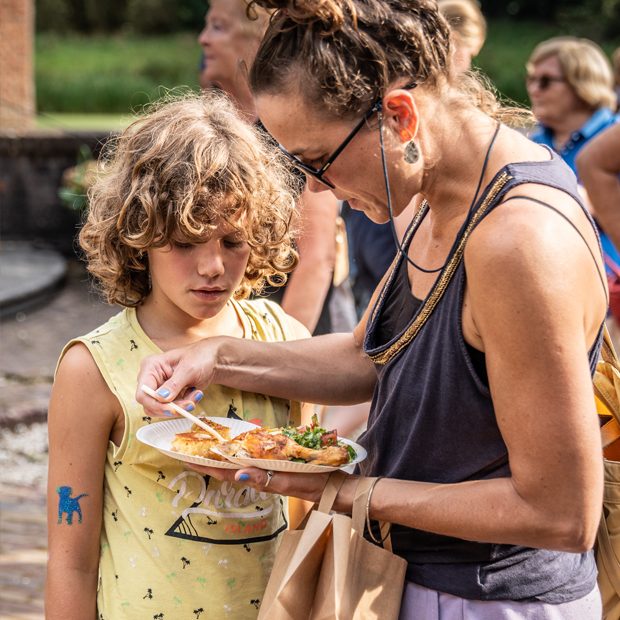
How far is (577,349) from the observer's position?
5.56 ft

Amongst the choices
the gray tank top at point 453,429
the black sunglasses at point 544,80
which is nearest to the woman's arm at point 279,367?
the gray tank top at point 453,429

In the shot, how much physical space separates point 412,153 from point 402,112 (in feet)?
0.26

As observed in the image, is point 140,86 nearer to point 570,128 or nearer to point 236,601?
point 570,128

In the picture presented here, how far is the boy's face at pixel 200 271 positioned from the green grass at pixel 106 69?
107 feet

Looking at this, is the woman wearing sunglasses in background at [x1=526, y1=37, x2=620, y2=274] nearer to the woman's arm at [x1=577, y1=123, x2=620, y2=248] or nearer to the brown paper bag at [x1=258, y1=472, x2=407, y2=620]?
the woman's arm at [x1=577, y1=123, x2=620, y2=248]

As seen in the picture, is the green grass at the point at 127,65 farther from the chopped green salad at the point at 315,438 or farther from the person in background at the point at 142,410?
the chopped green salad at the point at 315,438

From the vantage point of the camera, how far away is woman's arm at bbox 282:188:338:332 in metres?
3.70

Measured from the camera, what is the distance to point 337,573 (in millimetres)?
1886

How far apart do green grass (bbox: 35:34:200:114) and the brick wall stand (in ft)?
52.6

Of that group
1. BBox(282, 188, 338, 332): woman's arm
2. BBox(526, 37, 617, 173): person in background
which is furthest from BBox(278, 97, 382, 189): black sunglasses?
BBox(526, 37, 617, 173): person in background

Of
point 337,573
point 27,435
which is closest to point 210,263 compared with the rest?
point 337,573

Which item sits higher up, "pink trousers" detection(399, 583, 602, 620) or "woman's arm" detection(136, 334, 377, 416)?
"woman's arm" detection(136, 334, 377, 416)

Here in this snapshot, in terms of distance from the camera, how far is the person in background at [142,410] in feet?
7.21

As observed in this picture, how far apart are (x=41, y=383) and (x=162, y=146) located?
5578 millimetres
